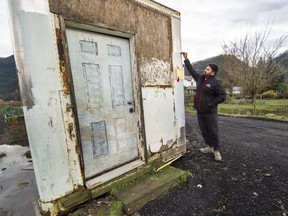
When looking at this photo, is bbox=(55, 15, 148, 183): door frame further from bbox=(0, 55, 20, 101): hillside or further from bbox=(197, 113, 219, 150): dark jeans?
bbox=(0, 55, 20, 101): hillside

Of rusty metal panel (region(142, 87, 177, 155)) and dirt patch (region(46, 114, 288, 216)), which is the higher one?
rusty metal panel (region(142, 87, 177, 155))

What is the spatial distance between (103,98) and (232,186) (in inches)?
92.1

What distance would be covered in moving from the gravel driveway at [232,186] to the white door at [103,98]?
0.93 meters

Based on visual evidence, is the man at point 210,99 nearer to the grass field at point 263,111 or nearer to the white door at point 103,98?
the white door at point 103,98

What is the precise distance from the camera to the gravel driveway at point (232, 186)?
2.01 m

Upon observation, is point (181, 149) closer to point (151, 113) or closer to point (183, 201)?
point (151, 113)

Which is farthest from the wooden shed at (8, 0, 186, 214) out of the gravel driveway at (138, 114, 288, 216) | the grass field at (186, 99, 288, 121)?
the grass field at (186, 99, 288, 121)

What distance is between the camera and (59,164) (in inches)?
75.5

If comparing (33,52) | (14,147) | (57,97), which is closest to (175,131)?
(57,97)

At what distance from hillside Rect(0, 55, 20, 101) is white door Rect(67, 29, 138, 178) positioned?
23.3 meters

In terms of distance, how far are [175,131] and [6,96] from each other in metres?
26.6

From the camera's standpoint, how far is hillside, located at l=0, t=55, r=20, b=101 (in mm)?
21716

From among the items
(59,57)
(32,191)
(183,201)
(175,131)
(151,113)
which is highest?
(59,57)

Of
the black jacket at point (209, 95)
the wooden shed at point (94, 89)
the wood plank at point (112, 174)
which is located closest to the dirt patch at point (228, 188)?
the wood plank at point (112, 174)
